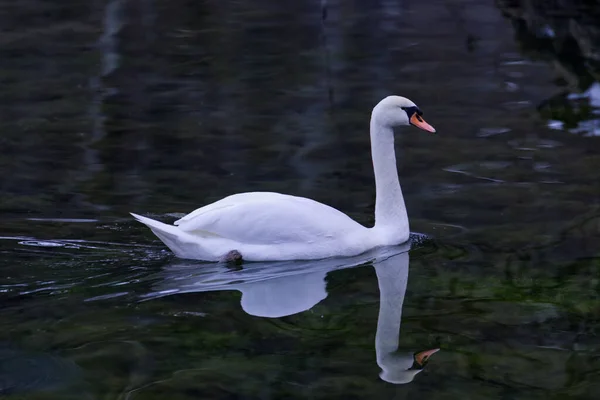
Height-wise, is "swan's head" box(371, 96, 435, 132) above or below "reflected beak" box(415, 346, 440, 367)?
above

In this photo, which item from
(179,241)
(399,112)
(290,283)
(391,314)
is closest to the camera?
(391,314)

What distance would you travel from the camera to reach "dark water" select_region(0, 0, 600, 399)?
6062mm

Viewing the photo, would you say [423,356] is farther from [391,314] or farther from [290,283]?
[290,283]

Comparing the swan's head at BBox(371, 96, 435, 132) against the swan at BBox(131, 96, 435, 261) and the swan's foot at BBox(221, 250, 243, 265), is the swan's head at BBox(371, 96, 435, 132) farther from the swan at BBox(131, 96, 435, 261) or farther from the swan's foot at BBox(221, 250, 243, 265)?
the swan's foot at BBox(221, 250, 243, 265)

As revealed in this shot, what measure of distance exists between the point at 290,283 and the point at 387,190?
1.27 meters

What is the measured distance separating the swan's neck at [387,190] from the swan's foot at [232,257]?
108 cm

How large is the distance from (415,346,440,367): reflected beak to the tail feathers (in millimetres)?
1964

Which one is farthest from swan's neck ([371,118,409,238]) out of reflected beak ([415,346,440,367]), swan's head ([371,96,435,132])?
reflected beak ([415,346,440,367])

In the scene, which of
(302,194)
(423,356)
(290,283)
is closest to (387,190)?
(290,283)

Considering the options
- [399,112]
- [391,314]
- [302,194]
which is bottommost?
[302,194]

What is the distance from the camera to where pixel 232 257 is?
777 centimetres

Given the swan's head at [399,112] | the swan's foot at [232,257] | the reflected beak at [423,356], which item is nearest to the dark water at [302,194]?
the reflected beak at [423,356]

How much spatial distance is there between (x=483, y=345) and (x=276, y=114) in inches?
301

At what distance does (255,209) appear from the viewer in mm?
7805
